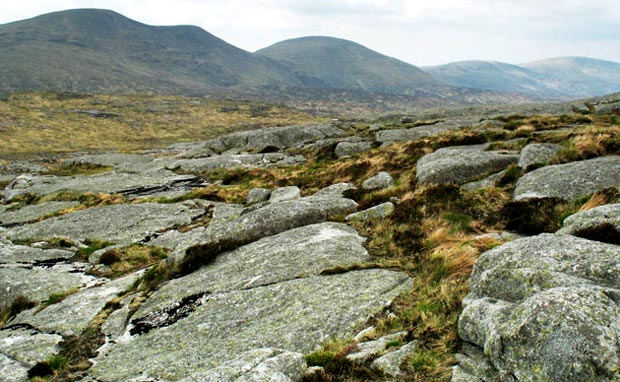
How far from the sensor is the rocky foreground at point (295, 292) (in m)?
6.27

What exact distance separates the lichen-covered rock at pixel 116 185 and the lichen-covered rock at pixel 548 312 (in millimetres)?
30341

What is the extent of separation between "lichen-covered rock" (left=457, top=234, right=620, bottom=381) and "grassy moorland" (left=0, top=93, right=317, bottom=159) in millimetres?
81720

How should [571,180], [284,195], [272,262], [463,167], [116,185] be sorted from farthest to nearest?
[116,185]
[284,195]
[463,167]
[571,180]
[272,262]

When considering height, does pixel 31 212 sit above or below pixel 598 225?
below

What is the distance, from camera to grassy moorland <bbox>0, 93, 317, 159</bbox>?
86938 millimetres

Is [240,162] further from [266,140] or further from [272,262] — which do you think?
[272,262]

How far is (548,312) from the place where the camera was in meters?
6.04

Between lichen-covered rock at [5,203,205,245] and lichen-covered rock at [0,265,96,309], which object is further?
lichen-covered rock at [5,203,205,245]

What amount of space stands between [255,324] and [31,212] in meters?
27.1

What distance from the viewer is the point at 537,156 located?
17.6 m

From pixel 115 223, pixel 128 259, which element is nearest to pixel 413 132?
pixel 115 223

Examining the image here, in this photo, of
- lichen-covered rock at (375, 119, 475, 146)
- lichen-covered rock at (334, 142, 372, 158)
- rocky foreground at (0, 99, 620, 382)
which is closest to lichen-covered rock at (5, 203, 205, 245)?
rocky foreground at (0, 99, 620, 382)

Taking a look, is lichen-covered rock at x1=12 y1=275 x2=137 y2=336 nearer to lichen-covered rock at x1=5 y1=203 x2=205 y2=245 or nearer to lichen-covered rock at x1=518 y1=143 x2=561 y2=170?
lichen-covered rock at x1=5 y1=203 x2=205 y2=245

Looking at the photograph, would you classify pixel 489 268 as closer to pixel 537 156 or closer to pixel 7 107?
pixel 537 156
